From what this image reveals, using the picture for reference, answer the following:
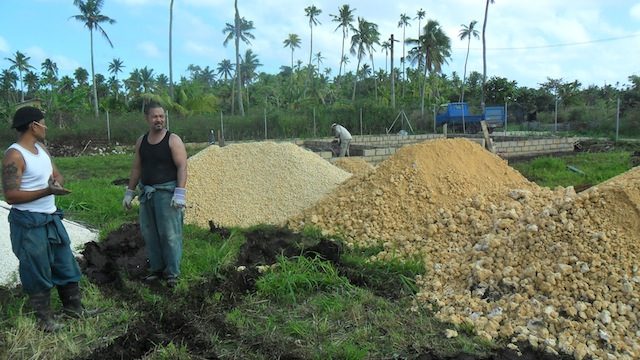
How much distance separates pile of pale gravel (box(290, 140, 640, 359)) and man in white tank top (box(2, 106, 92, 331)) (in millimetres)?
2635

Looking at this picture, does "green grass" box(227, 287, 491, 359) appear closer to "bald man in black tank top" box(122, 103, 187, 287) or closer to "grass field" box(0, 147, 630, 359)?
"grass field" box(0, 147, 630, 359)

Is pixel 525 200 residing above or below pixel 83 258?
above

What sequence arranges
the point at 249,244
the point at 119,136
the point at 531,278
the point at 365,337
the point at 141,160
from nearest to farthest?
the point at 365,337
the point at 531,278
the point at 141,160
the point at 249,244
the point at 119,136

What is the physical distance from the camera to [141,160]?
4.48 m

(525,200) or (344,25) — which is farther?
(344,25)

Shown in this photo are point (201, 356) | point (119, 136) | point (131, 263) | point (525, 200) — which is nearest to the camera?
Result: point (201, 356)

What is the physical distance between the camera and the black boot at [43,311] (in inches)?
139

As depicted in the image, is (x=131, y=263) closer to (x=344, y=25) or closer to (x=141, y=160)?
(x=141, y=160)

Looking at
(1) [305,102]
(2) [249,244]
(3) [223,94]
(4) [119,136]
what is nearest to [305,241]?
(2) [249,244]

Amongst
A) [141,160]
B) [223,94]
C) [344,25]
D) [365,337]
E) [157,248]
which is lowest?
[365,337]

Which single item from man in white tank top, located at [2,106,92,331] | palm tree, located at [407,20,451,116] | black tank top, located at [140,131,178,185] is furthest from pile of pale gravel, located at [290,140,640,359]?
palm tree, located at [407,20,451,116]

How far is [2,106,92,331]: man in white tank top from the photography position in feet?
11.2

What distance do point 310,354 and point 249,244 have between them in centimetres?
245

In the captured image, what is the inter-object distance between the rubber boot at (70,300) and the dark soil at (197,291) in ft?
1.28
